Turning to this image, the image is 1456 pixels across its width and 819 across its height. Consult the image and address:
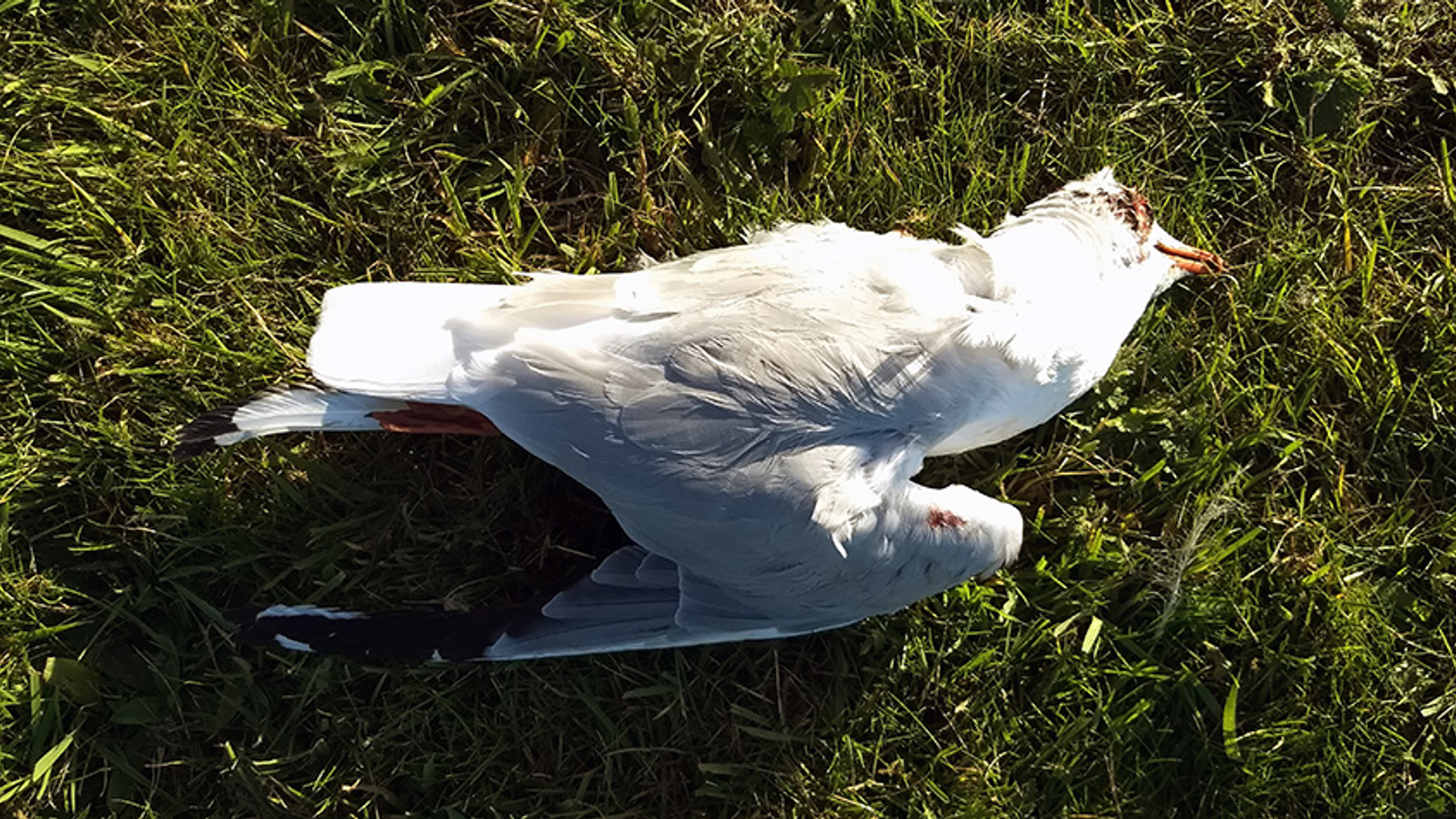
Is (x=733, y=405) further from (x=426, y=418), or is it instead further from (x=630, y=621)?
(x=426, y=418)

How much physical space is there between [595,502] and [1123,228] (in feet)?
4.64

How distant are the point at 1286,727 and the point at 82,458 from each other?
3107 mm

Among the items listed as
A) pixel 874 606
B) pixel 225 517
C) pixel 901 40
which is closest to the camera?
pixel 874 606

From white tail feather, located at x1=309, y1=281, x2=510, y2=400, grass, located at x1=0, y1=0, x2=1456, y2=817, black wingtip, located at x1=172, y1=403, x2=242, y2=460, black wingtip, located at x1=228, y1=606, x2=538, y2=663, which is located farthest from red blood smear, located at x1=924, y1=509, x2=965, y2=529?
black wingtip, located at x1=172, y1=403, x2=242, y2=460

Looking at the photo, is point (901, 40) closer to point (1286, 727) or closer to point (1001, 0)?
point (1001, 0)

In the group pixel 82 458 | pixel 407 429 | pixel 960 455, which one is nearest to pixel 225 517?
pixel 82 458

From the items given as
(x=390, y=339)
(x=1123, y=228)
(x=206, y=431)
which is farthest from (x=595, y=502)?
(x=1123, y=228)

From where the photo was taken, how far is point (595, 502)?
244 cm

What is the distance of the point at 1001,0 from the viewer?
104 inches

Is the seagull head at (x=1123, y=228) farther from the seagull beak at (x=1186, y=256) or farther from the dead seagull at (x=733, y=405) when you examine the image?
the dead seagull at (x=733, y=405)

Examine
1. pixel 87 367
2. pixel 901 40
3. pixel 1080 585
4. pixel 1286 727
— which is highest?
pixel 901 40

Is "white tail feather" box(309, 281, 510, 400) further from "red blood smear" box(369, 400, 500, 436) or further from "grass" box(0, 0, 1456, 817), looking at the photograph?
"grass" box(0, 0, 1456, 817)

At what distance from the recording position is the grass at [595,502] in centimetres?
241

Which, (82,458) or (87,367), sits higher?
(87,367)
